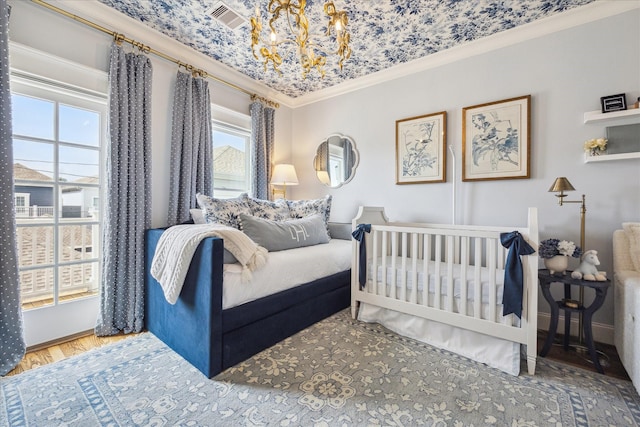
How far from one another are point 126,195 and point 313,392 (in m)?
1.90

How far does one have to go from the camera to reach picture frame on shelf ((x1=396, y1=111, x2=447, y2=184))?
8.54 ft

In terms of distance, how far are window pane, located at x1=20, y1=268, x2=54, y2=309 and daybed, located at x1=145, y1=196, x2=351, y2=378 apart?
24.2 inches

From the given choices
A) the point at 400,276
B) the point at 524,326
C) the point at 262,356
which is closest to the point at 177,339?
the point at 262,356

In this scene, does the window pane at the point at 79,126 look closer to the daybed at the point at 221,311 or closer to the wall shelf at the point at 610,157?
the daybed at the point at 221,311

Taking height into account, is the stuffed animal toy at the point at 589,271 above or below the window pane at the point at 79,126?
below

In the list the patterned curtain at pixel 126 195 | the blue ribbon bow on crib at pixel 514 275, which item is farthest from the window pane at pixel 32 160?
the blue ribbon bow on crib at pixel 514 275

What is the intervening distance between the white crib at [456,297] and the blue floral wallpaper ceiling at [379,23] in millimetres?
1567

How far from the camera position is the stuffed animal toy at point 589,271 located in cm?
162

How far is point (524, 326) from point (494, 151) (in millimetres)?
1471

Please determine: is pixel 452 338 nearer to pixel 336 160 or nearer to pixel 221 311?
pixel 221 311

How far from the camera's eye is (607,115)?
6.10 ft

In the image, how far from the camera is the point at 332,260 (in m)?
2.29

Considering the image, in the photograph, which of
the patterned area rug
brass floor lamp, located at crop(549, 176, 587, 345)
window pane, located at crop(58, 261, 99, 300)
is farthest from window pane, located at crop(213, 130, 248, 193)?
brass floor lamp, located at crop(549, 176, 587, 345)

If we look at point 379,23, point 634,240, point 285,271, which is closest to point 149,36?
point 379,23
